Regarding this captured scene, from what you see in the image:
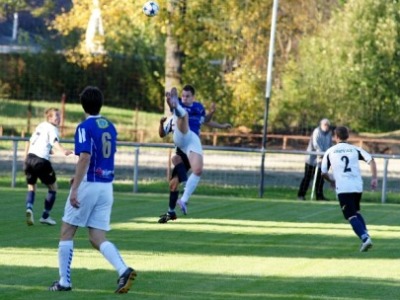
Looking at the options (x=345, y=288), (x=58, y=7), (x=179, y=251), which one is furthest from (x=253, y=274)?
(x=58, y=7)

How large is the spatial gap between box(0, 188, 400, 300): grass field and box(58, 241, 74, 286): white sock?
188 mm

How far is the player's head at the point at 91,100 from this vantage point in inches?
470

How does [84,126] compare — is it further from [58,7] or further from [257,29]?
[58,7]

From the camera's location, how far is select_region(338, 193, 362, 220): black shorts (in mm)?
16906

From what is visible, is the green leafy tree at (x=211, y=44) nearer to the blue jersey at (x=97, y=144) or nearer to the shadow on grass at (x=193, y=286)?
the shadow on grass at (x=193, y=286)

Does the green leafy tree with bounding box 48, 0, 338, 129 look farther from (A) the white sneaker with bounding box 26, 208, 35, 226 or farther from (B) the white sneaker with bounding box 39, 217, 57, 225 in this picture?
(A) the white sneaker with bounding box 26, 208, 35, 226

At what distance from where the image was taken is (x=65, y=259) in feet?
39.9

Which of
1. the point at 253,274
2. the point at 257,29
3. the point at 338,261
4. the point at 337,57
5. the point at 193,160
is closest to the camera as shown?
the point at 253,274

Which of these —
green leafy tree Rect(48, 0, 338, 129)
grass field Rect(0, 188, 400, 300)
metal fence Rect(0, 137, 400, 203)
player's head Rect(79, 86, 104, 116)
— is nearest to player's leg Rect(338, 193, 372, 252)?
grass field Rect(0, 188, 400, 300)

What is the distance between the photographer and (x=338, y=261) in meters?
15.4

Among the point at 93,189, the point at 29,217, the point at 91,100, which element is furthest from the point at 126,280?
the point at 29,217

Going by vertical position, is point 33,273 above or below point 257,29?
below

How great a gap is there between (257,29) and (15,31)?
30.5m

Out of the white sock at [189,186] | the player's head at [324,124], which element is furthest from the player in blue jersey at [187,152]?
the player's head at [324,124]
